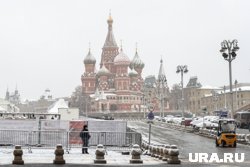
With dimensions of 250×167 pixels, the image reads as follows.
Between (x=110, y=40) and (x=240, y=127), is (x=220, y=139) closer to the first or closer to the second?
(x=240, y=127)

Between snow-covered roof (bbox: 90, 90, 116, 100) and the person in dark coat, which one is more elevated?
snow-covered roof (bbox: 90, 90, 116, 100)

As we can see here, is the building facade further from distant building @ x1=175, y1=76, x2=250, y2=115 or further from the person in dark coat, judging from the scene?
the person in dark coat

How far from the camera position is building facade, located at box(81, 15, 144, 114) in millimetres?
136250

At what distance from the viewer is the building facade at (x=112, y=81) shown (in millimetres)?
136250

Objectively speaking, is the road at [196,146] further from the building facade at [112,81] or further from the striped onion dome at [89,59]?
the striped onion dome at [89,59]

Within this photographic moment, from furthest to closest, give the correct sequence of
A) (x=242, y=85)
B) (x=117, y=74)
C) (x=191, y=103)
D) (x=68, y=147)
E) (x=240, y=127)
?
(x=191, y=103), (x=242, y=85), (x=117, y=74), (x=240, y=127), (x=68, y=147)

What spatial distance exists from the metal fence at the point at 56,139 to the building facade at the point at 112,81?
4182 inches

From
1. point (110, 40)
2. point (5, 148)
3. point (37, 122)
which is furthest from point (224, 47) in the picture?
point (110, 40)

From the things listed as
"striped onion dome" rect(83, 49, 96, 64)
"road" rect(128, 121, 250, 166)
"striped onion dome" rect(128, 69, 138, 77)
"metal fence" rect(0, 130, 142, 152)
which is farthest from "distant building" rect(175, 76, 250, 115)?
"metal fence" rect(0, 130, 142, 152)

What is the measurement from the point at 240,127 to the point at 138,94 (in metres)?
75.2

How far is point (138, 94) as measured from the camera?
140000 millimetres

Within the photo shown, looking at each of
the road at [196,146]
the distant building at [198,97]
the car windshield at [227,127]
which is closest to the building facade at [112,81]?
the distant building at [198,97]

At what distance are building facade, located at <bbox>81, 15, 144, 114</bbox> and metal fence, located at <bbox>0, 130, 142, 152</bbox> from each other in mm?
106231

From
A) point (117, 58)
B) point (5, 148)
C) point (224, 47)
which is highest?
point (117, 58)
